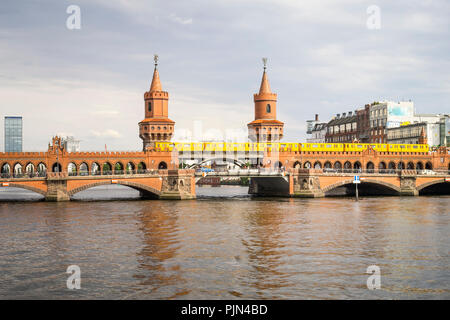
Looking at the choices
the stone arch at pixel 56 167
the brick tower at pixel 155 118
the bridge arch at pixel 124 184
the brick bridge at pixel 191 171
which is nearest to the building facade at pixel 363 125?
the brick bridge at pixel 191 171

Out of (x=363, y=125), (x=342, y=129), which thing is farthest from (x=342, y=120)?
(x=363, y=125)

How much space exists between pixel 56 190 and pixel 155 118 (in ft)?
101

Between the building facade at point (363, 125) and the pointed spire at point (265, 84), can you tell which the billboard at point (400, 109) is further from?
the pointed spire at point (265, 84)

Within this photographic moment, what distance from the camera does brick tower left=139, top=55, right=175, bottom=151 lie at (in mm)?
100812

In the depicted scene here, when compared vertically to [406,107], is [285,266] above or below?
below

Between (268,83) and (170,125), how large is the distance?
83.9ft

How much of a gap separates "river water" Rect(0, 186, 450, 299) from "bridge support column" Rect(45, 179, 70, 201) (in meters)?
18.8

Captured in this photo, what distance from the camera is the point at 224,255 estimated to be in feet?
109

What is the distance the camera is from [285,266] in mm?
29812

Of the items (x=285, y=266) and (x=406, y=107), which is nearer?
(x=285, y=266)
